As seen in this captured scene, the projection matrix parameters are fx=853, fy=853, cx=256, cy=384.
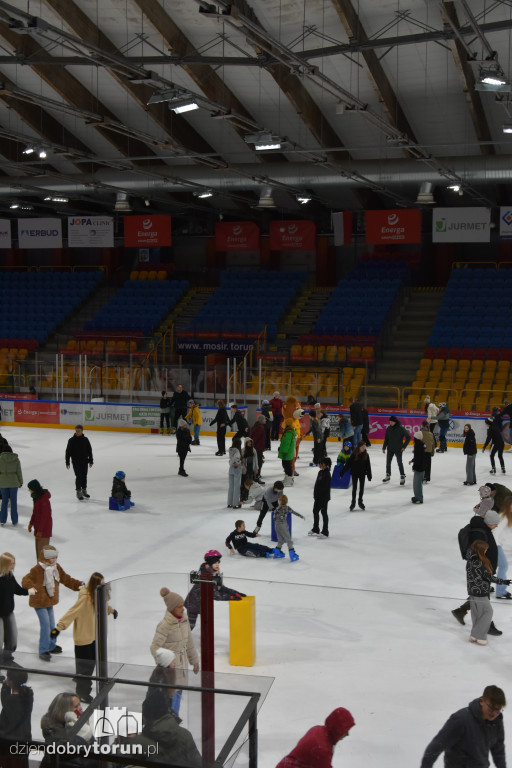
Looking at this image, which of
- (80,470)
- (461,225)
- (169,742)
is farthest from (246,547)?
(461,225)

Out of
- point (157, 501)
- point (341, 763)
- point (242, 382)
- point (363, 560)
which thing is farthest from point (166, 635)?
point (242, 382)

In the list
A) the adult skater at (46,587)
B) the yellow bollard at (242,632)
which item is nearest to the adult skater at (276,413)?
the yellow bollard at (242,632)

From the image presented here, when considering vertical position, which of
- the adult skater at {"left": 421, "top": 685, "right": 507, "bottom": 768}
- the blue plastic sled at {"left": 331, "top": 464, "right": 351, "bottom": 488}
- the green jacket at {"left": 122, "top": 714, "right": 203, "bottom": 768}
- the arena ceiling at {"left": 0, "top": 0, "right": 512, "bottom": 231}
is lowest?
the blue plastic sled at {"left": 331, "top": 464, "right": 351, "bottom": 488}

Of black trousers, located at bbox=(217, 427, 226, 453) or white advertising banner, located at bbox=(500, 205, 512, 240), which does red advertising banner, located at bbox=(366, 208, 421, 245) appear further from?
black trousers, located at bbox=(217, 427, 226, 453)

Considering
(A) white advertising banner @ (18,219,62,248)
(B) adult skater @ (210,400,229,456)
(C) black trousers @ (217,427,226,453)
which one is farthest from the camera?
(A) white advertising banner @ (18,219,62,248)

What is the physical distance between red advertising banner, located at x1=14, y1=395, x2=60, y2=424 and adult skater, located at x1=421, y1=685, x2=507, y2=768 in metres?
23.2

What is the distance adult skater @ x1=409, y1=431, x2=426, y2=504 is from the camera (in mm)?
15562

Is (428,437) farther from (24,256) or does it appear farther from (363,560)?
(24,256)

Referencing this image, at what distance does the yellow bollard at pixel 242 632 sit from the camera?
335 inches

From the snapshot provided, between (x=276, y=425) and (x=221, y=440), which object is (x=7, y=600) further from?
(x=276, y=425)

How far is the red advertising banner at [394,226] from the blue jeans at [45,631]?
72.2 ft

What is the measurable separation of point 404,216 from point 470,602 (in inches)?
833

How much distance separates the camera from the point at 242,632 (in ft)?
28.0

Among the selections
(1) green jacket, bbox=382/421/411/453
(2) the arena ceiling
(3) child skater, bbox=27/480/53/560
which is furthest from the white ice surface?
(2) the arena ceiling
